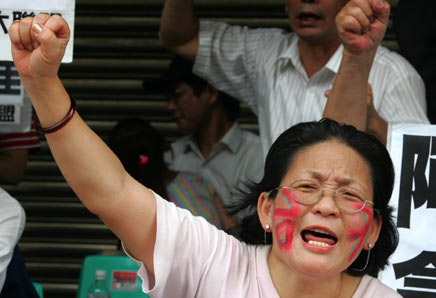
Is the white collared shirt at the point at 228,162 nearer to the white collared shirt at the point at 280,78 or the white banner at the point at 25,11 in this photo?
the white collared shirt at the point at 280,78

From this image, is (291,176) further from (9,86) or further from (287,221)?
(9,86)

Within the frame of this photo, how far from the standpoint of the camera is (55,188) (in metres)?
5.32

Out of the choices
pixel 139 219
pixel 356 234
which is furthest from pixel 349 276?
pixel 139 219

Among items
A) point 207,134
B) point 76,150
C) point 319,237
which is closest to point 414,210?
point 319,237

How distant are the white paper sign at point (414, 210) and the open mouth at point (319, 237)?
2.31 ft

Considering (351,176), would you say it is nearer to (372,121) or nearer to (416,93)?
(372,121)

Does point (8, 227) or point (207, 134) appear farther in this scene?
point (207, 134)

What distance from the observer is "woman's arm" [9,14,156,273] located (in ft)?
6.34

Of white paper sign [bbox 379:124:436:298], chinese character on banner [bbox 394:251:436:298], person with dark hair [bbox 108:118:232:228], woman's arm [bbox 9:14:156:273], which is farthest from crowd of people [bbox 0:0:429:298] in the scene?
person with dark hair [bbox 108:118:232:228]

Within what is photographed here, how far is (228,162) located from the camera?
4.43 m

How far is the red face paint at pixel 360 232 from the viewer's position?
2283 millimetres

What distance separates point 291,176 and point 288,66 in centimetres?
137

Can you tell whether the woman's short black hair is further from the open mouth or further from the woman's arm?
the woman's arm

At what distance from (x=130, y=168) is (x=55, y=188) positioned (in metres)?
1.42
